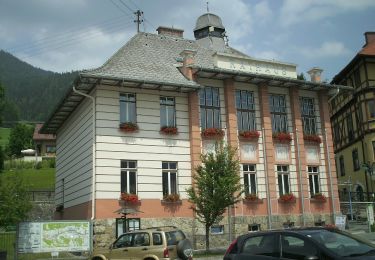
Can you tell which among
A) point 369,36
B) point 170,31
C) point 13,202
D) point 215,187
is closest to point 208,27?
point 170,31

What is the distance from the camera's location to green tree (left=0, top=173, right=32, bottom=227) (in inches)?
825

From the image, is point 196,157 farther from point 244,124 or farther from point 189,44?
point 189,44

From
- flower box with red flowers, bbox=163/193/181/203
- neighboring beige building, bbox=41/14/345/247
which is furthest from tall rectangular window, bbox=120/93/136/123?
flower box with red flowers, bbox=163/193/181/203

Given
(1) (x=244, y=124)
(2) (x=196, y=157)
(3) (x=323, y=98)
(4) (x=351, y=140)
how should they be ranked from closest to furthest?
(2) (x=196, y=157), (1) (x=244, y=124), (3) (x=323, y=98), (4) (x=351, y=140)

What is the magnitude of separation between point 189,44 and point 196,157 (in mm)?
10562

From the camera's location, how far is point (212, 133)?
28.7 m

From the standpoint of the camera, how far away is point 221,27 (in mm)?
40406

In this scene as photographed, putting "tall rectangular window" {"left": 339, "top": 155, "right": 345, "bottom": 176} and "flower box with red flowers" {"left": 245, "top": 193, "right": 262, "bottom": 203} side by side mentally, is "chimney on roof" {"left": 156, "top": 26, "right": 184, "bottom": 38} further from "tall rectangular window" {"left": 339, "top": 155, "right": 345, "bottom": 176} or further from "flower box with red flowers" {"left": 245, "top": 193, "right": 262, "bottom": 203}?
"tall rectangular window" {"left": 339, "top": 155, "right": 345, "bottom": 176}

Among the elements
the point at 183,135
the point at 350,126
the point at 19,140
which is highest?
the point at 19,140

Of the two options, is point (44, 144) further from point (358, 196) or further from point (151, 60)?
point (151, 60)

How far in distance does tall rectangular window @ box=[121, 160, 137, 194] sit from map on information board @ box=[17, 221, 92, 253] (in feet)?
14.4

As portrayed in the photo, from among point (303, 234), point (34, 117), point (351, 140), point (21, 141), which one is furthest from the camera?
point (34, 117)

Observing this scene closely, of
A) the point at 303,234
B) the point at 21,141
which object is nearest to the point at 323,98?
the point at 303,234

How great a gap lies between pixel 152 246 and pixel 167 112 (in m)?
13.0
